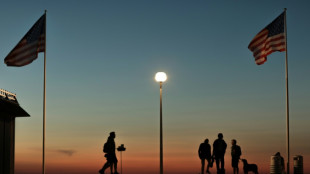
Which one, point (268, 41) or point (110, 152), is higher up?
point (268, 41)

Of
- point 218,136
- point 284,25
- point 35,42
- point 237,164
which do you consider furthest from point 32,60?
point 284,25

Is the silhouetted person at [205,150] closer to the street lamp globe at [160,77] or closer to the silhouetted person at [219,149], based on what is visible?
the silhouetted person at [219,149]

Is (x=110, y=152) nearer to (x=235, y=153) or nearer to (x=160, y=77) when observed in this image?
(x=160, y=77)

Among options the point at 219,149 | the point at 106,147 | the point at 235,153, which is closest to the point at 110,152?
the point at 106,147

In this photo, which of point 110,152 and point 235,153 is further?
point 235,153

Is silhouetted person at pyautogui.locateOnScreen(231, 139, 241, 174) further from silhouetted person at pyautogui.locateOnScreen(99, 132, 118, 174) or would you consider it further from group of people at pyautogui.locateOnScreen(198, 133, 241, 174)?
silhouetted person at pyautogui.locateOnScreen(99, 132, 118, 174)

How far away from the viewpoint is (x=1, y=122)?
34094 mm

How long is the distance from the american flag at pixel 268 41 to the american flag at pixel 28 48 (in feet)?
34.2

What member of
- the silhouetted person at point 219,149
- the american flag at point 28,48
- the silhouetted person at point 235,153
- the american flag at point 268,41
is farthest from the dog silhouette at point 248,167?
the american flag at point 28,48

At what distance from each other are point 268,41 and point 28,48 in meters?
11.7

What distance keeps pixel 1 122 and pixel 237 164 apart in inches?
679

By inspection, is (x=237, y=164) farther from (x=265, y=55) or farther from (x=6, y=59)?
(x=6, y=59)

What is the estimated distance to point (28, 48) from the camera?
22.9 meters

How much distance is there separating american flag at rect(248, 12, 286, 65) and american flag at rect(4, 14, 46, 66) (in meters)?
10.4
